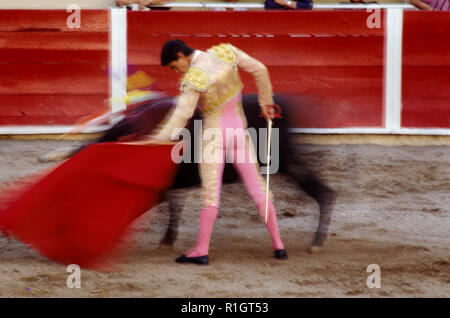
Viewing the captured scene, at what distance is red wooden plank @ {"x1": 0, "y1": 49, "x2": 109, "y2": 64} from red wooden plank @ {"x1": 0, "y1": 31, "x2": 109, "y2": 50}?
3 cm

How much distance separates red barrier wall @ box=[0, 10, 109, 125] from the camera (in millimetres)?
6707

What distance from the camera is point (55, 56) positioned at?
6754 millimetres

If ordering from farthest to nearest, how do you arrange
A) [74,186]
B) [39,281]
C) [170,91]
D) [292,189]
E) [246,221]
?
[170,91]
[292,189]
[246,221]
[74,186]
[39,281]

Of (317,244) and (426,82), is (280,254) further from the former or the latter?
(426,82)

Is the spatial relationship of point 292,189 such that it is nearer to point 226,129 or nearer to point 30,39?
point 226,129

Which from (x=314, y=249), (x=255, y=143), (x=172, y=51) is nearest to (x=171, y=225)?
(x=255, y=143)

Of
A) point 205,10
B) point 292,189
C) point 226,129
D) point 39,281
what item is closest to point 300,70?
point 205,10

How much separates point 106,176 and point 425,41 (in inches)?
151

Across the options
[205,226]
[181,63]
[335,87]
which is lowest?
[205,226]

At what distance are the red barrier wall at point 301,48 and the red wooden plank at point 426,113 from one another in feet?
0.71

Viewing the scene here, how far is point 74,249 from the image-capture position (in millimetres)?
3557

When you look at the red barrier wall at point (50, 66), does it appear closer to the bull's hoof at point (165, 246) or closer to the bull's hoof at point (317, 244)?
the bull's hoof at point (165, 246)

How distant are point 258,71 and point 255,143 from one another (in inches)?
18.1

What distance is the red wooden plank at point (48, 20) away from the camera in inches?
263
